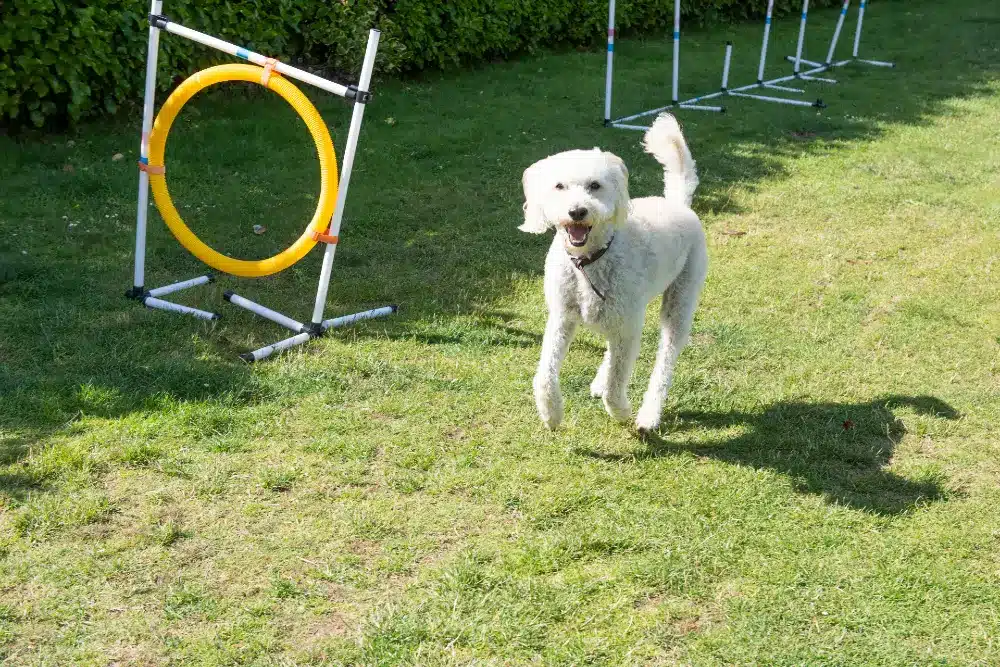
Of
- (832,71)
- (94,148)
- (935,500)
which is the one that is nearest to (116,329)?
(94,148)

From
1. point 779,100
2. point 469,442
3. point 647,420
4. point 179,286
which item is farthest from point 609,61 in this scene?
point 469,442

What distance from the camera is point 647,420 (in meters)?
4.40

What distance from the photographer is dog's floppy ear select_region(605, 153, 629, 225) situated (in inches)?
155

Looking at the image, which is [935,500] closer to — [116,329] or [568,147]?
[116,329]

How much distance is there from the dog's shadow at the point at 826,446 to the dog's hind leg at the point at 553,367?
0.23 m

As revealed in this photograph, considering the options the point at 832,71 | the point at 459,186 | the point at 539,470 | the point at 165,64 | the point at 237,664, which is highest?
the point at 832,71

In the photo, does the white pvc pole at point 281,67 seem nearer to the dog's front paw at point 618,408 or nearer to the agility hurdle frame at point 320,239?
the agility hurdle frame at point 320,239

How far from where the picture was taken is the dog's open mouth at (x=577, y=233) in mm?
3891

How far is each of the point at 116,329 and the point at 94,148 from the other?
11.2 feet

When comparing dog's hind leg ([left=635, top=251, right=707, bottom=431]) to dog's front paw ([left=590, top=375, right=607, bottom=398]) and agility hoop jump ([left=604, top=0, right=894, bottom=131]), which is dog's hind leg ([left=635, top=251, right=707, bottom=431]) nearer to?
dog's front paw ([left=590, top=375, right=607, bottom=398])

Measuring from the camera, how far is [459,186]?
788cm

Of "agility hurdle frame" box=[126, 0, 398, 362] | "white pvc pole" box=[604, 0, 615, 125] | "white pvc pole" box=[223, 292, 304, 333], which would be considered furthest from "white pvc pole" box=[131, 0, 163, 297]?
"white pvc pole" box=[604, 0, 615, 125]

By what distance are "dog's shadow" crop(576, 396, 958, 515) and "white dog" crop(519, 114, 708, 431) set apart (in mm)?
266

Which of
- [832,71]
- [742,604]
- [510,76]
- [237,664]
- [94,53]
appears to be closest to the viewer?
[237,664]
